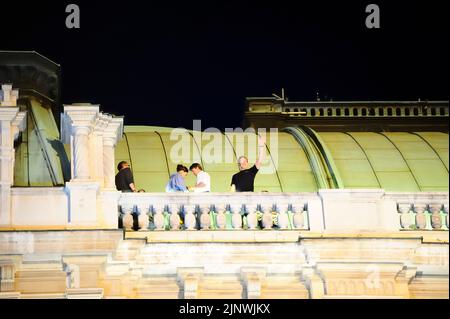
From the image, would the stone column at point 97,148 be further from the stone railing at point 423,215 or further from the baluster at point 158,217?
the stone railing at point 423,215

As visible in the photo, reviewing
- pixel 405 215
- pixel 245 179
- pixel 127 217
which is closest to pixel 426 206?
pixel 405 215

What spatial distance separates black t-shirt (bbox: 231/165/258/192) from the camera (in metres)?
34.4

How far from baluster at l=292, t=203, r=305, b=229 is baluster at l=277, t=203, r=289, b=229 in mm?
144

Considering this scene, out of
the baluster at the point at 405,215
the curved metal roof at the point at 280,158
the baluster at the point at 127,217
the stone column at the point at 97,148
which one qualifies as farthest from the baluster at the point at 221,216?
the baluster at the point at 405,215

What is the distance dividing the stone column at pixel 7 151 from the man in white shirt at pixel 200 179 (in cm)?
358

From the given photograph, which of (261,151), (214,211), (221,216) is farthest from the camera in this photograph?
(261,151)

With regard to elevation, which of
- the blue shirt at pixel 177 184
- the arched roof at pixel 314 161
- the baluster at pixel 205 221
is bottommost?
the baluster at pixel 205 221

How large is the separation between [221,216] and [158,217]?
1230 mm

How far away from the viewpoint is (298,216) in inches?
1315

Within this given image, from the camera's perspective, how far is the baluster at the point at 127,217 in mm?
33031

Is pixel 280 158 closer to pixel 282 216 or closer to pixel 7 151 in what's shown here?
pixel 282 216

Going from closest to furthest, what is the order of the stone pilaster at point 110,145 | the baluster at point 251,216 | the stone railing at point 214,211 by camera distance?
the stone railing at point 214,211 < the baluster at point 251,216 < the stone pilaster at point 110,145

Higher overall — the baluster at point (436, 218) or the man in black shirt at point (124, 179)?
the man in black shirt at point (124, 179)
